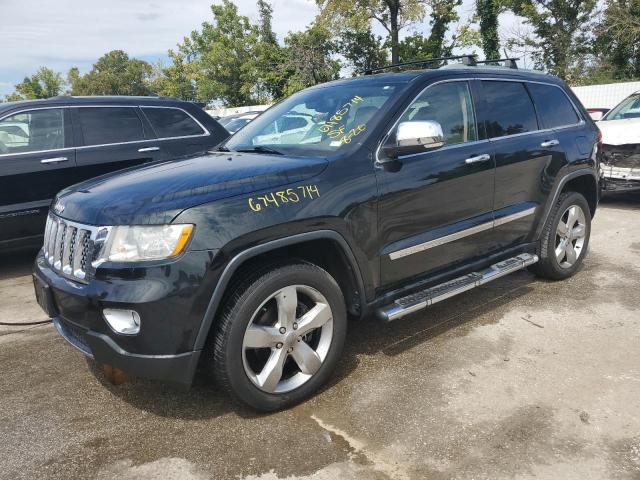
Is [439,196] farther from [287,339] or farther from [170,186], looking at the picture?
[170,186]

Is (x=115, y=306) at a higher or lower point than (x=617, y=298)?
higher

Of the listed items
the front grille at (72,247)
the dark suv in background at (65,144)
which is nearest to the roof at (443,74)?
Answer: the front grille at (72,247)

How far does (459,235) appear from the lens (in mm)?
3744

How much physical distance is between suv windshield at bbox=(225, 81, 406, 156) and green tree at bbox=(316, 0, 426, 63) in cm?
3602

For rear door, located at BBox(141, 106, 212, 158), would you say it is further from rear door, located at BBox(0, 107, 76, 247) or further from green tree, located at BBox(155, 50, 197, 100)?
green tree, located at BBox(155, 50, 197, 100)

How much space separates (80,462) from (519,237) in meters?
3.43

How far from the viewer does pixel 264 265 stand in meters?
2.87

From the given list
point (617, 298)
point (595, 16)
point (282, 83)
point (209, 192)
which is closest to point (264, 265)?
point (209, 192)

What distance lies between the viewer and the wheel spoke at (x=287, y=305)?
112 inches

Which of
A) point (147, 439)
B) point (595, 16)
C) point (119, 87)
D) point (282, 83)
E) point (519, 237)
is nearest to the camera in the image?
point (147, 439)

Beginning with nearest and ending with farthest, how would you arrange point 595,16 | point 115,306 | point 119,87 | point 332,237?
1. point 115,306
2. point 332,237
3. point 595,16
4. point 119,87

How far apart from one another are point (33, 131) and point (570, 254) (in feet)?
17.7

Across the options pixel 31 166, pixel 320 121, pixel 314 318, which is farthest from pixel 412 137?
pixel 31 166

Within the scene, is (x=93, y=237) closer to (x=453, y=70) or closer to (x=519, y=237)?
(x=453, y=70)
